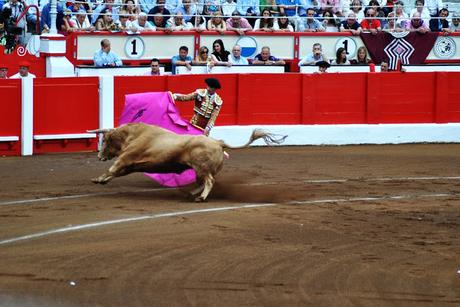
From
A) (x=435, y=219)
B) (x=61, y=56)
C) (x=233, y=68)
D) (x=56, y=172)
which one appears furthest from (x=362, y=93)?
(x=435, y=219)

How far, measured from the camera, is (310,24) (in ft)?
78.8

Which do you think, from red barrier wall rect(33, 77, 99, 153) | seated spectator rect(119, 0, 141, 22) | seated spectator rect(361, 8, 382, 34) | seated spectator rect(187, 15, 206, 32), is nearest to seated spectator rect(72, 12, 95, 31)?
seated spectator rect(119, 0, 141, 22)

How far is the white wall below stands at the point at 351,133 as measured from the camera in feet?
65.0

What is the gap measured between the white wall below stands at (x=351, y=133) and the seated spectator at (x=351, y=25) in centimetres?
374

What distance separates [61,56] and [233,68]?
307cm

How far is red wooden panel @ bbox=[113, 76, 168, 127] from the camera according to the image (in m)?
18.8

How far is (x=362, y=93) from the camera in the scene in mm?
20922

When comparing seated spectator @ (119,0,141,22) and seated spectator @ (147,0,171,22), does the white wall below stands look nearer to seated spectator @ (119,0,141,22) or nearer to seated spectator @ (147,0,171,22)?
seated spectator @ (119,0,141,22)

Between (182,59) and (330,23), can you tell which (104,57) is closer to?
(182,59)

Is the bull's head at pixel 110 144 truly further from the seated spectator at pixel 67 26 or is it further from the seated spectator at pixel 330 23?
the seated spectator at pixel 330 23

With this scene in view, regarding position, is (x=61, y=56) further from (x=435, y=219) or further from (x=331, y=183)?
(x=435, y=219)

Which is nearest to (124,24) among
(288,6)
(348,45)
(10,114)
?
(288,6)

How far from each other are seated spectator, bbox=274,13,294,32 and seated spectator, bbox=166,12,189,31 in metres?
2.07

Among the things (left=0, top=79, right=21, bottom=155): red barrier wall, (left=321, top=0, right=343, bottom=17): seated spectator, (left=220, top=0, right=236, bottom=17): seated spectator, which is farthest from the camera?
(left=321, top=0, right=343, bottom=17): seated spectator
